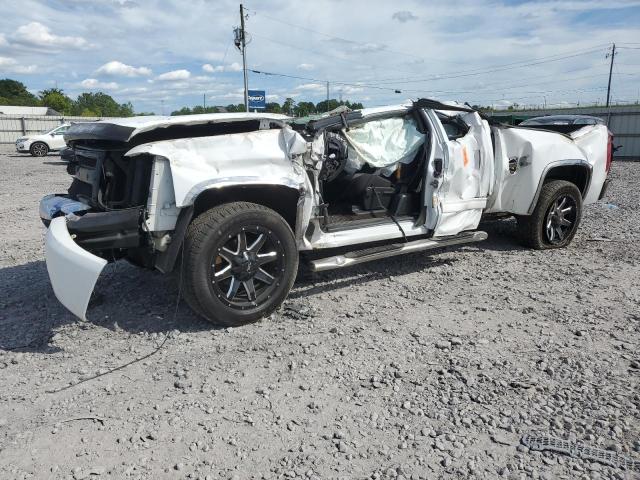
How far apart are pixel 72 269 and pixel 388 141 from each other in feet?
10.7

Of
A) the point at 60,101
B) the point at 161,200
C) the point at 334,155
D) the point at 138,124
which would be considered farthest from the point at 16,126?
the point at 60,101

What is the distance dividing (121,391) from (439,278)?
3.27 m

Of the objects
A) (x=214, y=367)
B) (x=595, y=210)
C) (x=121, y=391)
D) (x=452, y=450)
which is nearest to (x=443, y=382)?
(x=452, y=450)

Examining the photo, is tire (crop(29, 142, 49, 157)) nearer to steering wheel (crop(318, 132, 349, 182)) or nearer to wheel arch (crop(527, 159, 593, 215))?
steering wheel (crop(318, 132, 349, 182))

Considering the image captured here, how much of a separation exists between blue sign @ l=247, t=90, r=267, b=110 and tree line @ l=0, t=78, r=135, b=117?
2301 inches

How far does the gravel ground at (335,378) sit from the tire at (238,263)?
0.21 metres

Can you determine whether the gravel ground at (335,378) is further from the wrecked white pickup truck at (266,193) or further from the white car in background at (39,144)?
the white car in background at (39,144)

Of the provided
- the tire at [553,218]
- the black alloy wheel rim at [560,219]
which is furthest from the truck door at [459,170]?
the black alloy wheel rim at [560,219]

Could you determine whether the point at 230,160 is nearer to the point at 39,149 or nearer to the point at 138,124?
the point at 138,124

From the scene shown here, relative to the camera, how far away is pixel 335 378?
3342 mm

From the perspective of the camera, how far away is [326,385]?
3.27m

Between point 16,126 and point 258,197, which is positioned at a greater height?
point 16,126

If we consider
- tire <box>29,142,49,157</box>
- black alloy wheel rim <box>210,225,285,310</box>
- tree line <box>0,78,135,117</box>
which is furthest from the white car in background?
tree line <box>0,78,135,117</box>

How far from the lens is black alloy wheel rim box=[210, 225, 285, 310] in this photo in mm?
3914
